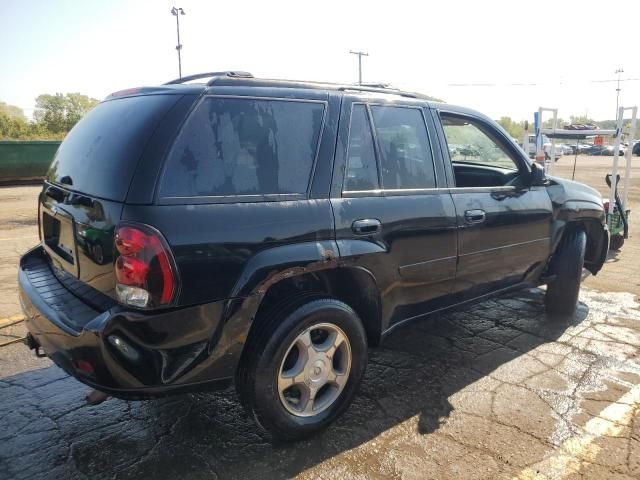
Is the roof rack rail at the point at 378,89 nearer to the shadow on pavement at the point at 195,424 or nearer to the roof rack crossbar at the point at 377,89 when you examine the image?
the roof rack crossbar at the point at 377,89

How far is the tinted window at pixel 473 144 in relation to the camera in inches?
142

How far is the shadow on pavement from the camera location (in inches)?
98.2

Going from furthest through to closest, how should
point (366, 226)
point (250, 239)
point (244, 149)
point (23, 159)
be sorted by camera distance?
point (23, 159) < point (366, 226) < point (244, 149) < point (250, 239)

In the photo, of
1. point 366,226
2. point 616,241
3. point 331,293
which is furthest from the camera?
point 616,241

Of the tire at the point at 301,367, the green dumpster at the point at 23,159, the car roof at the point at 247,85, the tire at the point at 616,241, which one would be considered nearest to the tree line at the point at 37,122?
the green dumpster at the point at 23,159

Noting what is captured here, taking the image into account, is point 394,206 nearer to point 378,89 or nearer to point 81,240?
point 378,89

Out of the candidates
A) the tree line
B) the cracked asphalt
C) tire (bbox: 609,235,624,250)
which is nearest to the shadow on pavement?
the cracked asphalt

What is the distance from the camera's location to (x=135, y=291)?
2148mm

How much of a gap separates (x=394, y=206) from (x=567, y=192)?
6.94ft

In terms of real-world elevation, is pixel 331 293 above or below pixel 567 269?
above

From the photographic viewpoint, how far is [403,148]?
3.19 m

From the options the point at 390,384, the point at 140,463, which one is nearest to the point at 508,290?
the point at 390,384

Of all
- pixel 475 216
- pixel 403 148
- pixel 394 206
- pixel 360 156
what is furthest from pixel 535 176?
pixel 360 156

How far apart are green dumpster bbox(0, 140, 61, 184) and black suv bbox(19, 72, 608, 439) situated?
51.6 ft
